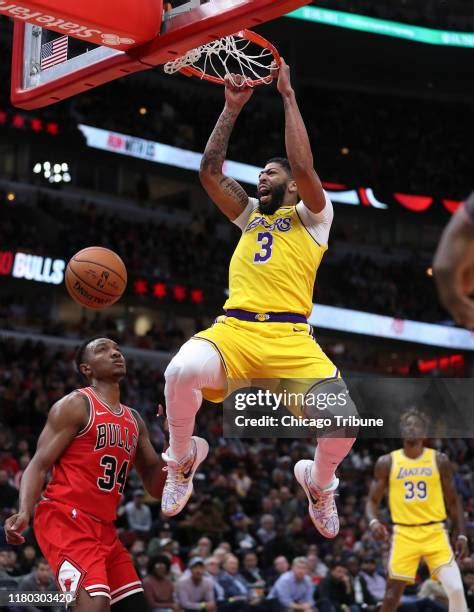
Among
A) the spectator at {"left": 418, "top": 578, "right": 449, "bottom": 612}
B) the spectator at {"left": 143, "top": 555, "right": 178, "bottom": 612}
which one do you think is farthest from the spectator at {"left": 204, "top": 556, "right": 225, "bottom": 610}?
the spectator at {"left": 418, "top": 578, "right": 449, "bottom": 612}

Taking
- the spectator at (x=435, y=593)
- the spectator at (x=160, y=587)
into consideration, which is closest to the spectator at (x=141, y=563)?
the spectator at (x=160, y=587)

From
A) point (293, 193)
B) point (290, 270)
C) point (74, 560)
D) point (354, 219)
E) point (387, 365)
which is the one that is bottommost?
point (74, 560)

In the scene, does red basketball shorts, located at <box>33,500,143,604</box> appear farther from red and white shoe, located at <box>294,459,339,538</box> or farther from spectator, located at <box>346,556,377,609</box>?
spectator, located at <box>346,556,377,609</box>

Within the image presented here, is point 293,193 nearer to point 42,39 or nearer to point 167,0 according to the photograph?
point 167,0

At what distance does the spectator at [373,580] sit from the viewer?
13867 millimetres

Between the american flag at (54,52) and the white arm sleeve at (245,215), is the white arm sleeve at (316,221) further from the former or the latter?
the american flag at (54,52)

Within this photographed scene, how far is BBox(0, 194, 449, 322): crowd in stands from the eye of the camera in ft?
83.5

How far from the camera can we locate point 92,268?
755 cm

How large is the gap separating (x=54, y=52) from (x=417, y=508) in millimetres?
5964

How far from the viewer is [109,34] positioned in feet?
20.5

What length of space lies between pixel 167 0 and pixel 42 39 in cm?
108

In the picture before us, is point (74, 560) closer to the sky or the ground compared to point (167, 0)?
closer to the ground

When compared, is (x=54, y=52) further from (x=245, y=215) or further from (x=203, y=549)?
(x=203, y=549)

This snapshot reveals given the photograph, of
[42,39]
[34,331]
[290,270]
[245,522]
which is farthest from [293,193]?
[34,331]
